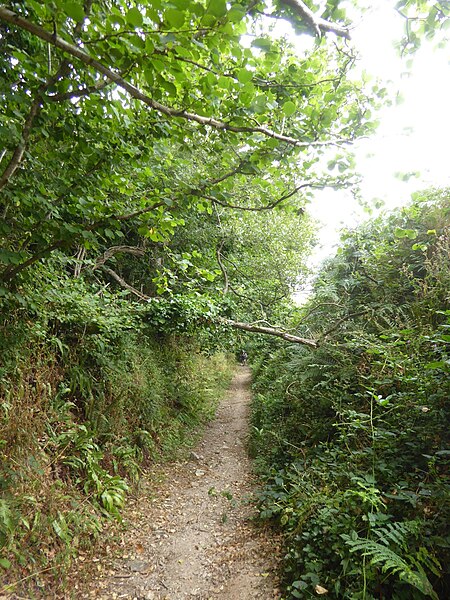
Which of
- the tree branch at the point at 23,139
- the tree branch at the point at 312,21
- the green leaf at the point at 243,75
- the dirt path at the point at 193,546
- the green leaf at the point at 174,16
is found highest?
the tree branch at the point at 312,21

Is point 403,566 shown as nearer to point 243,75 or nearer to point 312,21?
point 243,75

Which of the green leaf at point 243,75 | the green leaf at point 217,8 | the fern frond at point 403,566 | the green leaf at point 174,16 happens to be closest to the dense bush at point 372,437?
the fern frond at point 403,566

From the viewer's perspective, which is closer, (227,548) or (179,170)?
(227,548)

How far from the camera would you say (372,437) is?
A: 3545 mm

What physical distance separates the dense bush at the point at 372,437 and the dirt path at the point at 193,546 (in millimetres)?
439

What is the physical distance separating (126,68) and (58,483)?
4.21m

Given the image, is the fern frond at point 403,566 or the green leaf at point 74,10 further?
the fern frond at point 403,566

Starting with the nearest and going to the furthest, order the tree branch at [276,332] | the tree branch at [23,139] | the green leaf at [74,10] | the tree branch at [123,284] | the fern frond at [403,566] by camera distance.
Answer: the green leaf at [74,10] → the fern frond at [403,566] → the tree branch at [23,139] → the tree branch at [276,332] → the tree branch at [123,284]

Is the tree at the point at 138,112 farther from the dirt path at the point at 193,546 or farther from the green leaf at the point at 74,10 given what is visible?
the dirt path at the point at 193,546

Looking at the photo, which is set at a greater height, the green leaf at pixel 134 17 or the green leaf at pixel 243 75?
the green leaf at pixel 243 75

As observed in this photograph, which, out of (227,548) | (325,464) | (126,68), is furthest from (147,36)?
(227,548)

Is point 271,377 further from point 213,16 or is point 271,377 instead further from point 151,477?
point 213,16

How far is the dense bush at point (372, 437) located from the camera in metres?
2.60

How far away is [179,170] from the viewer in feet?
25.6
